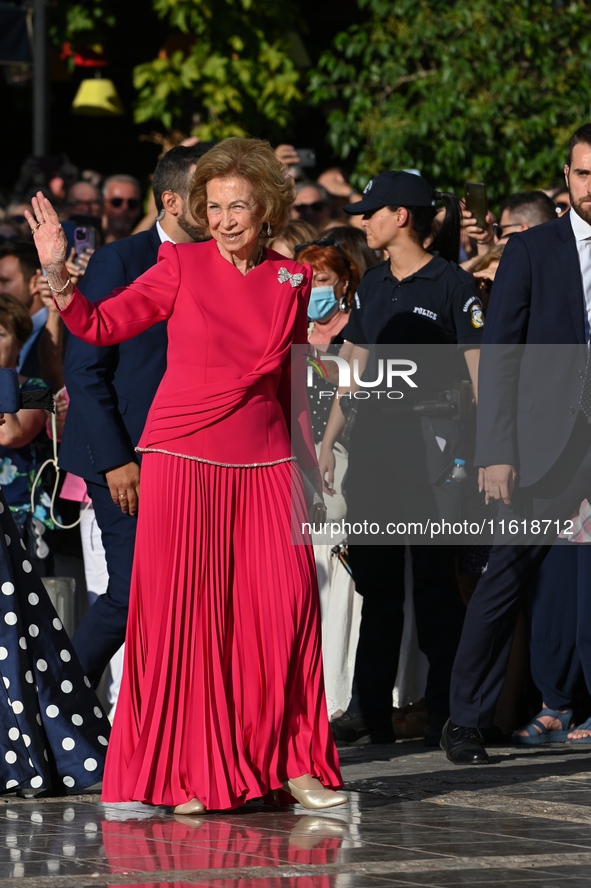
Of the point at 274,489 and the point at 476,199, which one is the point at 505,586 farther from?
the point at 476,199

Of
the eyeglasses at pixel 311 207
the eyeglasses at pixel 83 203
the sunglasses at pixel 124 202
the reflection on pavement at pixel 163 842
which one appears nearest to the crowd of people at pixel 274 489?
the reflection on pavement at pixel 163 842

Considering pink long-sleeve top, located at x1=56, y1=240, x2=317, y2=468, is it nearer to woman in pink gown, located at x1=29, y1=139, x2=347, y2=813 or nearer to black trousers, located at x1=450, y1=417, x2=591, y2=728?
woman in pink gown, located at x1=29, y1=139, x2=347, y2=813

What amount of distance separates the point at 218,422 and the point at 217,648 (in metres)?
0.76

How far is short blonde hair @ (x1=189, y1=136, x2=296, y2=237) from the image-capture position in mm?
5277

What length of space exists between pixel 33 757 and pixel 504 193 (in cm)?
791

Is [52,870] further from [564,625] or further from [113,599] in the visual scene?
[564,625]

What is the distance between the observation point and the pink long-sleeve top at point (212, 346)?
5.13 metres

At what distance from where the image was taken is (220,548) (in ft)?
16.9

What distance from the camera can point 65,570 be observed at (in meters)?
7.71

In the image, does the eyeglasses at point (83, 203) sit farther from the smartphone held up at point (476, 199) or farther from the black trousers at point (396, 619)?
the black trousers at point (396, 619)

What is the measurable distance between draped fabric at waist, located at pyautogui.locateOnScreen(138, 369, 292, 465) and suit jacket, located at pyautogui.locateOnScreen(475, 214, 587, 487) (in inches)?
40.1

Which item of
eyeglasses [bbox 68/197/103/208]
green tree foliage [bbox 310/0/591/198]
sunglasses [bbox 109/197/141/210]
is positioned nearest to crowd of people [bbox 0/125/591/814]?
sunglasses [bbox 109/197/141/210]

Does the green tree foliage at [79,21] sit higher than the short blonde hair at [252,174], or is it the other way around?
the green tree foliage at [79,21]

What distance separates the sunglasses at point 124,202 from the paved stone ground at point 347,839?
6.09 m
